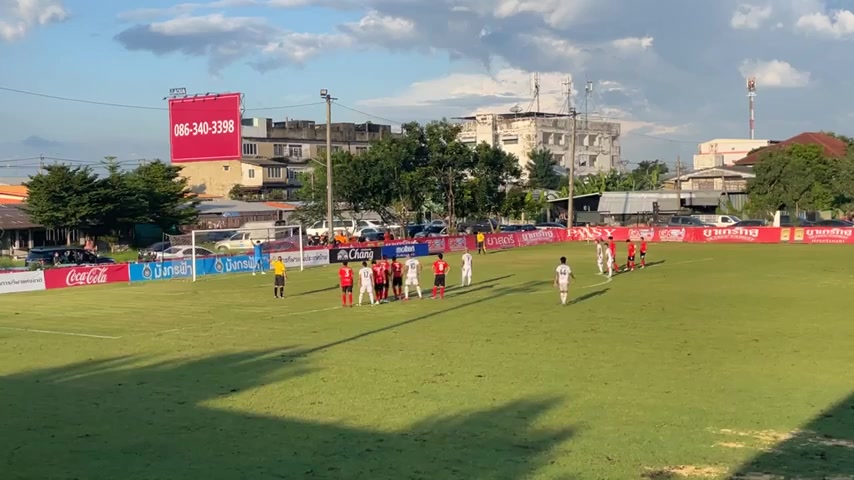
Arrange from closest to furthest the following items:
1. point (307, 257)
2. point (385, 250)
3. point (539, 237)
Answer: point (307, 257) → point (385, 250) → point (539, 237)

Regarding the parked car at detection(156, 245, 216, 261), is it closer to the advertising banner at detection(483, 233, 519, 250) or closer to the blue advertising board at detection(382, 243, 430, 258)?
the blue advertising board at detection(382, 243, 430, 258)

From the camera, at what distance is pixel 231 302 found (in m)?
33.4

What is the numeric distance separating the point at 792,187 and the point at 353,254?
1863 inches

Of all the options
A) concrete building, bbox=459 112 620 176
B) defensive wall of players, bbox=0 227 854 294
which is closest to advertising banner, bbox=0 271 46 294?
defensive wall of players, bbox=0 227 854 294

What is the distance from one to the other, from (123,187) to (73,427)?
171 feet

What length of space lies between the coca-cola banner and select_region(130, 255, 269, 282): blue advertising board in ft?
2.07

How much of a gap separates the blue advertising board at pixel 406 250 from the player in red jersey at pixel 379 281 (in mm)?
20708

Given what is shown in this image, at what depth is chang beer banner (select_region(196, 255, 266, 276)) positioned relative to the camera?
46.1m

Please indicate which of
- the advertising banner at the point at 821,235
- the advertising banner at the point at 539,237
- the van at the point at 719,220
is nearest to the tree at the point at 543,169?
the van at the point at 719,220

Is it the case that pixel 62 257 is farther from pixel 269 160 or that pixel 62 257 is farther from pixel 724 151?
pixel 724 151

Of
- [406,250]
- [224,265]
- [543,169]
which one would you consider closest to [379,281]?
[224,265]

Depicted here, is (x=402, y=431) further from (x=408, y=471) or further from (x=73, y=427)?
(x=73, y=427)

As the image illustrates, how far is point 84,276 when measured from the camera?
41500 mm

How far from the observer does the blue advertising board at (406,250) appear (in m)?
53.4
